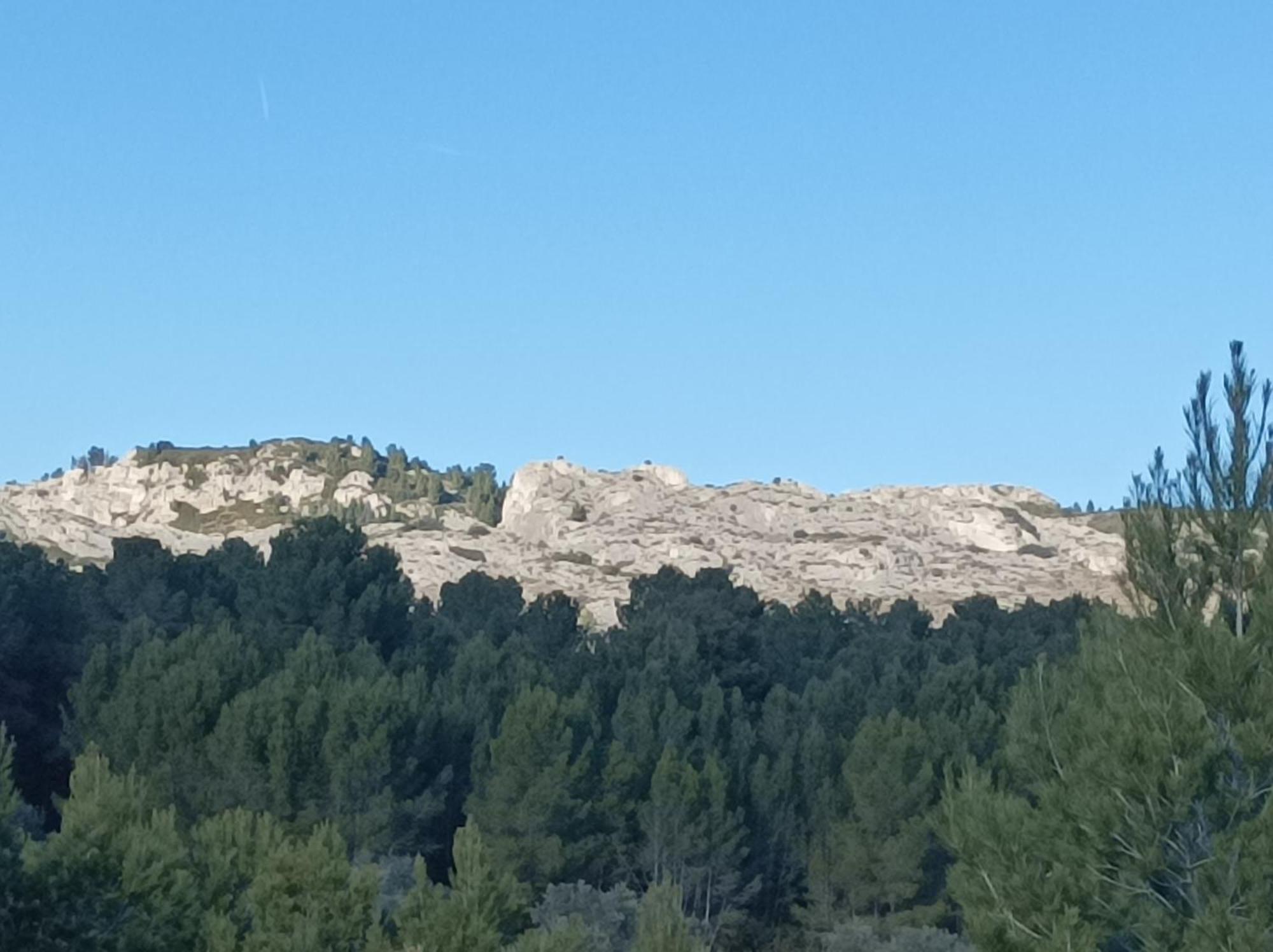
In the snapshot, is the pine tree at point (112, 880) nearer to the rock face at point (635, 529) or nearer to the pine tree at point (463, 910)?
the pine tree at point (463, 910)

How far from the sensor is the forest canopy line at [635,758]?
15672 mm

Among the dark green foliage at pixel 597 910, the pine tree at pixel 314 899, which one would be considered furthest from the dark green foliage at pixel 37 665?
the pine tree at pixel 314 899

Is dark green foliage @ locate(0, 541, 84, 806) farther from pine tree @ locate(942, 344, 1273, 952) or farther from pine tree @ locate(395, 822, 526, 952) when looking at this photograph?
pine tree @ locate(942, 344, 1273, 952)

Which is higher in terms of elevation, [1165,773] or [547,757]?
[1165,773]

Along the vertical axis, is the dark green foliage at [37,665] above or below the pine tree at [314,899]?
above

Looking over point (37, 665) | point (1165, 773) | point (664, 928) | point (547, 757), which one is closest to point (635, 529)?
point (37, 665)

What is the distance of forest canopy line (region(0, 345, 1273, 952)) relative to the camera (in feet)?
51.4

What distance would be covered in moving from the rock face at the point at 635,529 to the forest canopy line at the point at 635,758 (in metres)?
40.2

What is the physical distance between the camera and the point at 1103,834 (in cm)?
1561

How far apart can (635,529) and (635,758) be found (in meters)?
90.5

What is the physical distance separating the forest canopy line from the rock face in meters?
40.2

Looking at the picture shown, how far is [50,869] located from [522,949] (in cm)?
542

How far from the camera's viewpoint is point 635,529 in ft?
420

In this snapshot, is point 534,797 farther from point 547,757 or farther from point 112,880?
point 112,880
